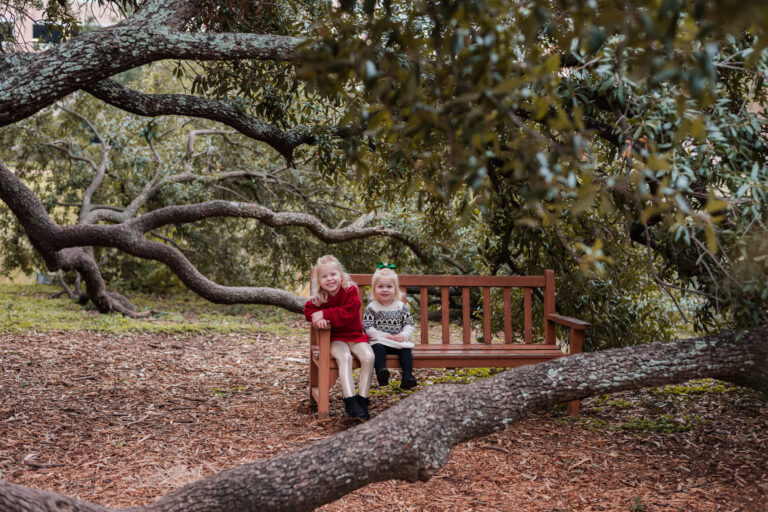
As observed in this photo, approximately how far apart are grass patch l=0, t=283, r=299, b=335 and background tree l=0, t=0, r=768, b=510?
233 centimetres

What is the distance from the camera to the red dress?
4438 millimetres

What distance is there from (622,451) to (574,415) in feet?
2.34

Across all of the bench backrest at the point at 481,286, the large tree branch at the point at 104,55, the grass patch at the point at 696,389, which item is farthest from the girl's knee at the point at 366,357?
the grass patch at the point at 696,389

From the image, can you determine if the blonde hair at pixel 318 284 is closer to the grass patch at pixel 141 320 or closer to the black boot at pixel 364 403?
the black boot at pixel 364 403

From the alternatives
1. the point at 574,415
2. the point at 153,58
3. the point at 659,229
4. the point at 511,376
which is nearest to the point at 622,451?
the point at 574,415

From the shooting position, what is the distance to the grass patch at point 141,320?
7770mm

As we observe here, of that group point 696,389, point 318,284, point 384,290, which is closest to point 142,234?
point 318,284

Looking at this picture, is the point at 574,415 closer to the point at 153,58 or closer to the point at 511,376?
the point at 511,376

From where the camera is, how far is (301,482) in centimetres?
249

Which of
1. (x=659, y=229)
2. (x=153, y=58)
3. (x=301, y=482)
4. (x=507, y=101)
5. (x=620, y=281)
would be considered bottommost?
(x=301, y=482)

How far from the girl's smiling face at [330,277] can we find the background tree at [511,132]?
79cm

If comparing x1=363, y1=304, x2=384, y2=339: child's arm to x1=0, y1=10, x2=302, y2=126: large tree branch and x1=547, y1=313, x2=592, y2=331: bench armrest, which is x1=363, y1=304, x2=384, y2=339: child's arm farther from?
x1=0, y1=10, x2=302, y2=126: large tree branch

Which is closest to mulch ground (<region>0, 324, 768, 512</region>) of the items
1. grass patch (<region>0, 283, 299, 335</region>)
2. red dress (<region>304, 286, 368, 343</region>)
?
red dress (<region>304, 286, 368, 343</region>)

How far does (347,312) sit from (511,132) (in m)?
2.63
